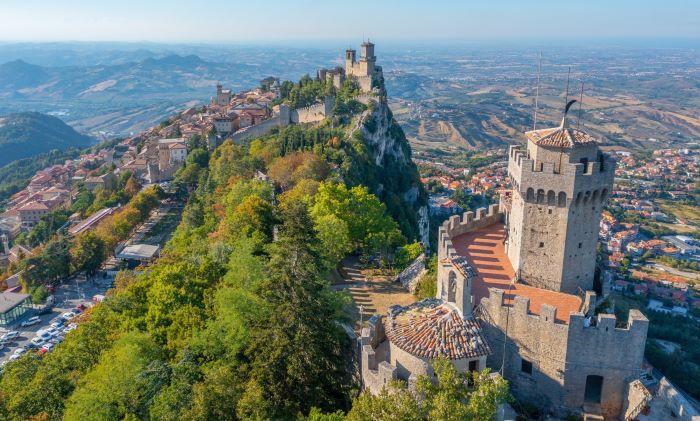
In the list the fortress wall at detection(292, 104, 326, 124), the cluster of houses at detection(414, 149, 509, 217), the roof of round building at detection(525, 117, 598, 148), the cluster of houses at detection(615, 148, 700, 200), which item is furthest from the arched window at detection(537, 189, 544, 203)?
the cluster of houses at detection(615, 148, 700, 200)

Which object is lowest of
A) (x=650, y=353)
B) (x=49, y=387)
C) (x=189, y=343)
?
(x=650, y=353)

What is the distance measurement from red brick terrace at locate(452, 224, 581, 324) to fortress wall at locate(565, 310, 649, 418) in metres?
0.91

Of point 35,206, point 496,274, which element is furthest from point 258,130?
point 496,274

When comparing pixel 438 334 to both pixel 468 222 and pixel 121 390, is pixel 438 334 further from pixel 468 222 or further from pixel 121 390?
pixel 121 390

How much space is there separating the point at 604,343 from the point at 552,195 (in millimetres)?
5905

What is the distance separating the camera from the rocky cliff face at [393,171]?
71.8 metres

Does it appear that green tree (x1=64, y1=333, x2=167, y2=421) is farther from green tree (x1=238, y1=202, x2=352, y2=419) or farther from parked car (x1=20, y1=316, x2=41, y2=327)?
parked car (x1=20, y1=316, x2=41, y2=327)

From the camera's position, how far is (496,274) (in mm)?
24422

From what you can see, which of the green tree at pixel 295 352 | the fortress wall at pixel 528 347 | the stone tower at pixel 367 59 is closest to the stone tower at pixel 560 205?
the fortress wall at pixel 528 347

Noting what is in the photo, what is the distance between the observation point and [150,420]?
25.0 metres

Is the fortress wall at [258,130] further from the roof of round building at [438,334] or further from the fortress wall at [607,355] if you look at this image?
the fortress wall at [607,355]

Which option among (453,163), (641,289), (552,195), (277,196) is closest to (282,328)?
(552,195)

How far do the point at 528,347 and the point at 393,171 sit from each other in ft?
204

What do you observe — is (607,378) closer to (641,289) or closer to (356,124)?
(356,124)
